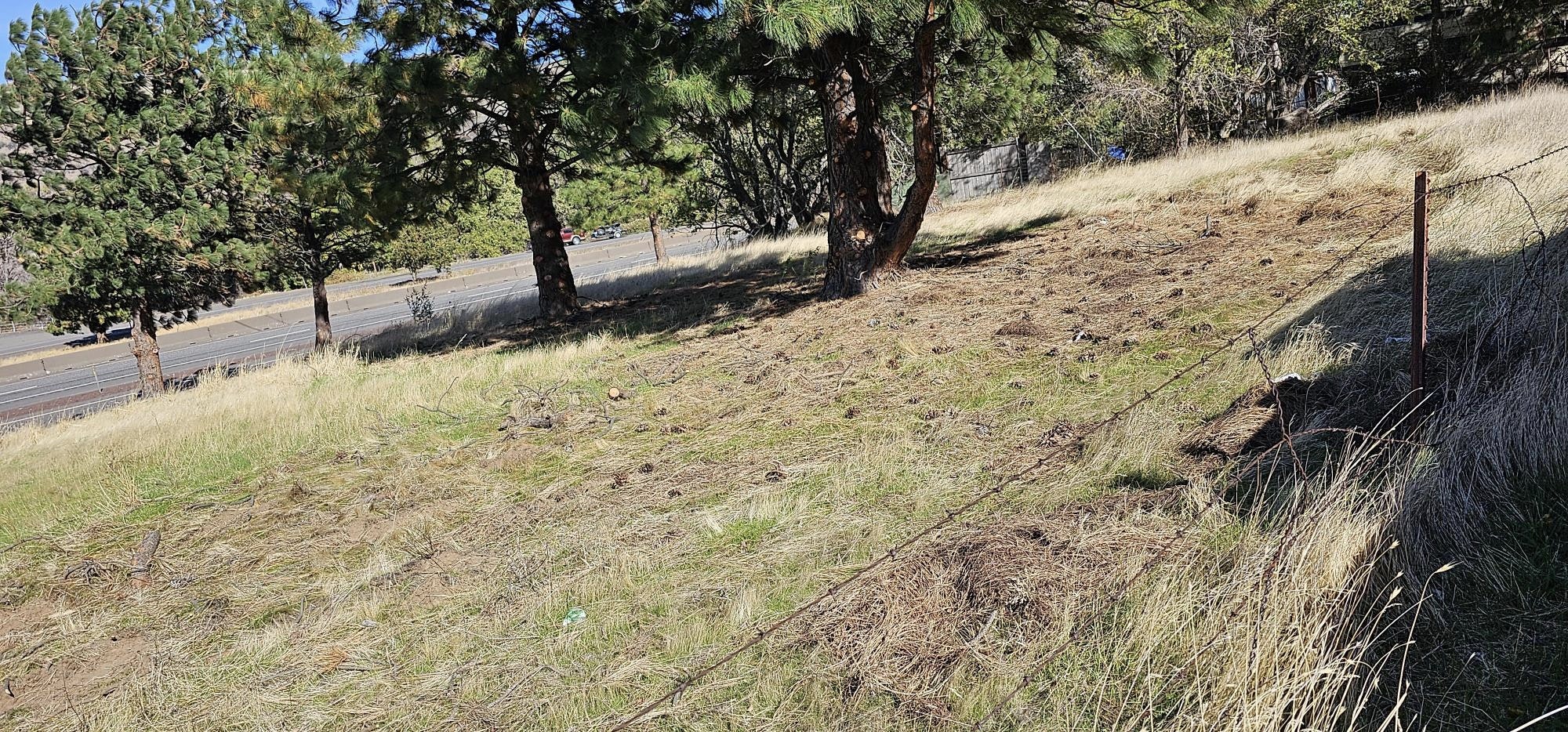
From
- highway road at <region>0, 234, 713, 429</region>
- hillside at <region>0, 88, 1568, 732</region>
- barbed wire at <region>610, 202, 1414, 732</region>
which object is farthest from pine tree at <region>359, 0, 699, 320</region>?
barbed wire at <region>610, 202, 1414, 732</region>

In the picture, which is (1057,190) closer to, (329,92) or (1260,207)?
(1260,207)

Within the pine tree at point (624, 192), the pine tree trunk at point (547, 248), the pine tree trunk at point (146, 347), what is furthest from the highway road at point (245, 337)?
the pine tree trunk at point (547, 248)

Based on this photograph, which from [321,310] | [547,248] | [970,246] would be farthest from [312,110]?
[970,246]

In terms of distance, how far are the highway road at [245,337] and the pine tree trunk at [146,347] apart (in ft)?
1.43

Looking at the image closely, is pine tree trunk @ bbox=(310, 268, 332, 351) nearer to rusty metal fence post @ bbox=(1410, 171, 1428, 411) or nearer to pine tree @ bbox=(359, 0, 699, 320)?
pine tree @ bbox=(359, 0, 699, 320)

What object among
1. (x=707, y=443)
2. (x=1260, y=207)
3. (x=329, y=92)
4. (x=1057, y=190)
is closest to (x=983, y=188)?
(x=1057, y=190)

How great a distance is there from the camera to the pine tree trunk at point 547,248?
13609mm

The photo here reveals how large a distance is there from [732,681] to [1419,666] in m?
2.20

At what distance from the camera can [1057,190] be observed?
17.8 metres

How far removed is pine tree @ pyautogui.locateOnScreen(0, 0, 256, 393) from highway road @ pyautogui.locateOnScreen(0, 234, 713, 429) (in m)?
1.70

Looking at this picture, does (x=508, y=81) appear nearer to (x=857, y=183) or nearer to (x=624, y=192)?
(x=857, y=183)

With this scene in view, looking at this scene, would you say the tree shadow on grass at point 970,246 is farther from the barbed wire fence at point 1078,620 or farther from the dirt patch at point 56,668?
the dirt patch at point 56,668

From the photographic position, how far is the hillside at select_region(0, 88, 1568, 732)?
3.05 metres

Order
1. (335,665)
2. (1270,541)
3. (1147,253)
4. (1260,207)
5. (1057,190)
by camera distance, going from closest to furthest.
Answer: (1270,541)
(335,665)
(1147,253)
(1260,207)
(1057,190)
